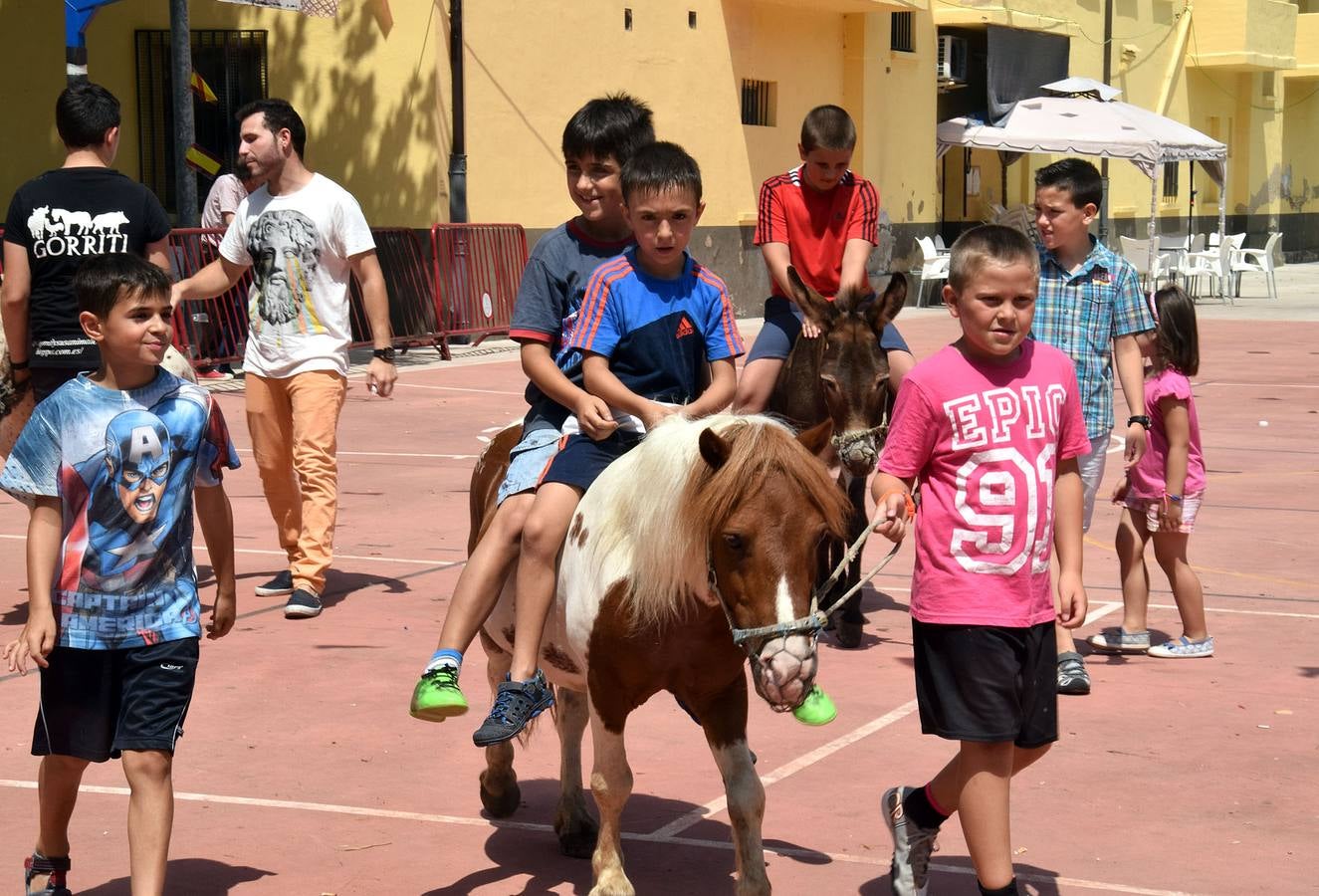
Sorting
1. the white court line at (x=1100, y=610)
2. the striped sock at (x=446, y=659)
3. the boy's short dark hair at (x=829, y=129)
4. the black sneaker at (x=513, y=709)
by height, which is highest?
the boy's short dark hair at (x=829, y=129)

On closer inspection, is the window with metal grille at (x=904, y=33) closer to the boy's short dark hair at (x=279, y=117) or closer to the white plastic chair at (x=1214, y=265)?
the white plastic chair at (x=1214, y=265)

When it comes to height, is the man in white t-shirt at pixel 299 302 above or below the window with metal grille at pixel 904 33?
below

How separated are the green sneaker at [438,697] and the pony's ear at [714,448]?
108 cm

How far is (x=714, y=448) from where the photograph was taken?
4.18 metres

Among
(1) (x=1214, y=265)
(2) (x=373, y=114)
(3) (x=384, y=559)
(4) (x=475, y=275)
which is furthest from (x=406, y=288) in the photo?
(1) (x=1214, y=265)

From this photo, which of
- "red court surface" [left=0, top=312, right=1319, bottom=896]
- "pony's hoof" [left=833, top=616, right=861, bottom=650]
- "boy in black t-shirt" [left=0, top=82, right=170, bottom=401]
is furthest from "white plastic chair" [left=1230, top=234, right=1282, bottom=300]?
"boy in black t-shirt" [left=0, top=82, right=170, bottom=401]

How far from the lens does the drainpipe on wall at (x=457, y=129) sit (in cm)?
2192

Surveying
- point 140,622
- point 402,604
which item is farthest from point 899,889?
point 402,604

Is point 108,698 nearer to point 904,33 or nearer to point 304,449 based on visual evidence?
point 304,449

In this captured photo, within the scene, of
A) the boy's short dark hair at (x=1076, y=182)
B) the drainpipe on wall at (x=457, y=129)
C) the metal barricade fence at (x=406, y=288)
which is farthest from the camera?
the drainpipe on wall at (x=457, y=129)

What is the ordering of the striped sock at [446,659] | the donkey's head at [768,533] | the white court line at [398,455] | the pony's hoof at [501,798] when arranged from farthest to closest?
1. the white court line at [398,455]
2. the pony's hoof at [501,798]
3. the striped sock at [446,659]
4. the donkey's head at [768,533]

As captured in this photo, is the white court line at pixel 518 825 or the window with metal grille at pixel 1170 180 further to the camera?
the window with metal grille at pixel 1170 180

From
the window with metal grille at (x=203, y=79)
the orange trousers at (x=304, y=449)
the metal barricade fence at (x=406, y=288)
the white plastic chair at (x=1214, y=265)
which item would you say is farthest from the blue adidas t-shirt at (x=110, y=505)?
the white plastic chair at (x=1214, y=265)

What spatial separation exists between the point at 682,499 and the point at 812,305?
3420 millimetres
